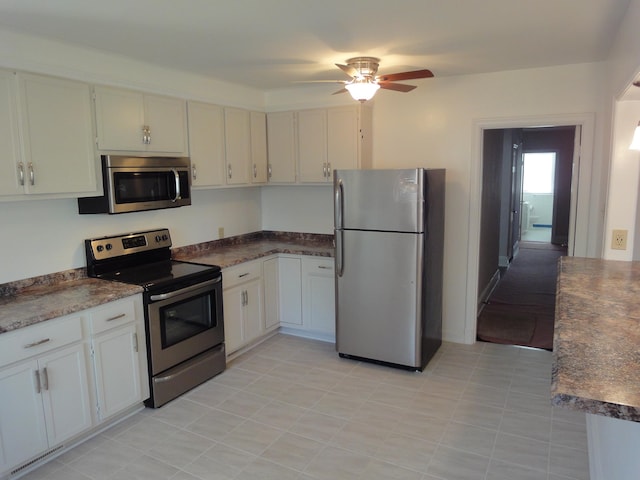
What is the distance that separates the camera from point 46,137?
111 inches

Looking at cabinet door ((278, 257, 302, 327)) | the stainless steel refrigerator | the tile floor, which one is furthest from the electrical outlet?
cabinet door ((278, 257, 302, 327))

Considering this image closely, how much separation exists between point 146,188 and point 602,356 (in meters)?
3.05

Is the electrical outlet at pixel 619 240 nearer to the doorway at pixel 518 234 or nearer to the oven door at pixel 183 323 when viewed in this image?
the doorway at pixel 518 234

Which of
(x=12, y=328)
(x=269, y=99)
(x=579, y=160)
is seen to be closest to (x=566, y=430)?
(x=579, y=160)

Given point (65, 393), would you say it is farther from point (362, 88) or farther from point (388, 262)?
point (362, 88)

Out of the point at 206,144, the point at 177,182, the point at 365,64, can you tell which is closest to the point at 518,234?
the point at 365,64

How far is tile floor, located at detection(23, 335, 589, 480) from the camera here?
8.48 ft

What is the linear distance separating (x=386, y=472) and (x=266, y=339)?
2167 millimetres

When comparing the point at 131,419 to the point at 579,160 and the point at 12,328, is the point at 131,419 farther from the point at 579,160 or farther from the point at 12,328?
the point at 579,160

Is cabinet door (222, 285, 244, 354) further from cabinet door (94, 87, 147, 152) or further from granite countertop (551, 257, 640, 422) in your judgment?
granite countertop (551, 257, 640, 422)

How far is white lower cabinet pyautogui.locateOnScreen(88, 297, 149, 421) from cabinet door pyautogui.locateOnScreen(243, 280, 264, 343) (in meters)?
1.13

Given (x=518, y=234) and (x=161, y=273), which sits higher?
(x=161, y=273)

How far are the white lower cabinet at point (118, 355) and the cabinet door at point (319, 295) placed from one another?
1.70 meters

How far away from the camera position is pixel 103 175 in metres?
3.15
